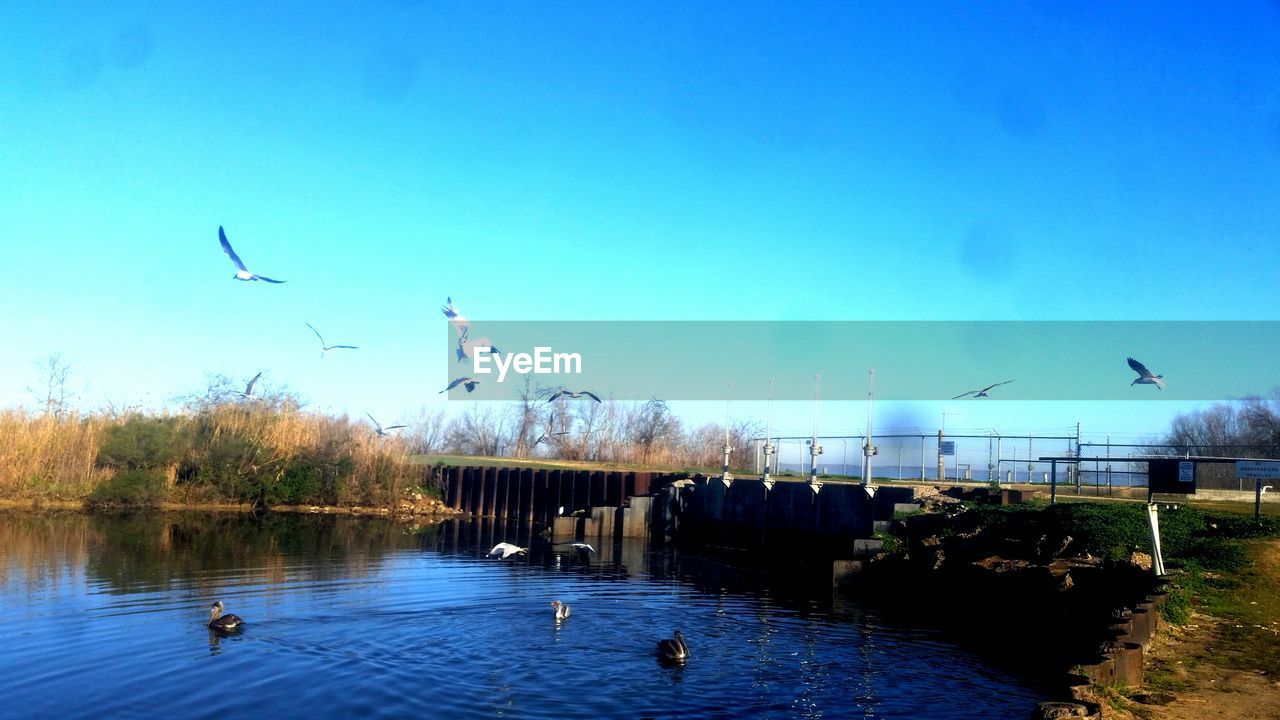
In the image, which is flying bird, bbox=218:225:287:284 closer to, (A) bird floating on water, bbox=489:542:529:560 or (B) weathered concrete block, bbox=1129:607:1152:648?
(A) bird floating on water, bbox=489:542:529:560

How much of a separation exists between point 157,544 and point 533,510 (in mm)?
19878

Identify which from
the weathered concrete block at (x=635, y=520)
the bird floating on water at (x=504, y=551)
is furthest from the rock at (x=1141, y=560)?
the weathered concrete block at (x=635, y=520)

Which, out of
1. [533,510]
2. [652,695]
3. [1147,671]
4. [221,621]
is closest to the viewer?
[1147,671]

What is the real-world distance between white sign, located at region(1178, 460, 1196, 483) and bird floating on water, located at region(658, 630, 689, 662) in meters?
12.5

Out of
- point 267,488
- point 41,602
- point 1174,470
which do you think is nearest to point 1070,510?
point 1174,470

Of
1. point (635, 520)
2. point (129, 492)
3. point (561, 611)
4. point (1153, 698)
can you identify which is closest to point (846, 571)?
point (561, 611)

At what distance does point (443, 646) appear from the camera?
50.2ft

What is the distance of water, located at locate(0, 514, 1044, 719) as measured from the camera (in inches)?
472

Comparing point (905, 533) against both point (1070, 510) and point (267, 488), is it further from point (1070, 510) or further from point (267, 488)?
point (267, 488)

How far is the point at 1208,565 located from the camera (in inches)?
706

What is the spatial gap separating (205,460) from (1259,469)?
42133 mm

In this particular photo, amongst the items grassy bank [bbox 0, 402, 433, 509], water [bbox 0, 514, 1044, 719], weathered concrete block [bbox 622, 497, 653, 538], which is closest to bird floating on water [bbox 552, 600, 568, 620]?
water [bbox 0, 514, 1044, 719]

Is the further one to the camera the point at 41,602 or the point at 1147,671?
the point at 41,602

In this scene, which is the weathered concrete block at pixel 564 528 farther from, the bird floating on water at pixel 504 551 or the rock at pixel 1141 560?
the rock at pixel 1141 560
